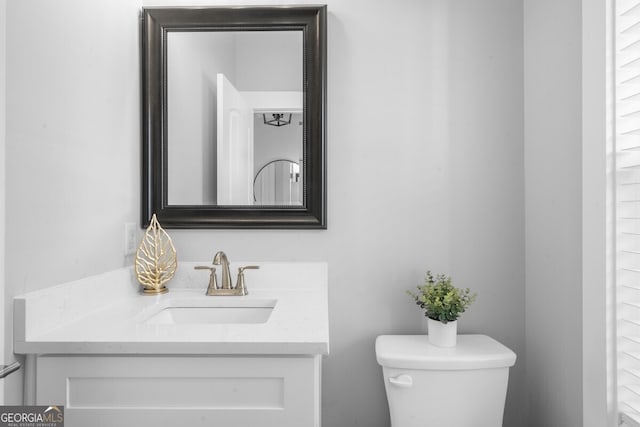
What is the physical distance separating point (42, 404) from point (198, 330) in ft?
1.20

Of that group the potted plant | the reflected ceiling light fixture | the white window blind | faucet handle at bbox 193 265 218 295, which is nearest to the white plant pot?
the potted plant

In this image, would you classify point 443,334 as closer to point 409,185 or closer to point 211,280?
point 409,185

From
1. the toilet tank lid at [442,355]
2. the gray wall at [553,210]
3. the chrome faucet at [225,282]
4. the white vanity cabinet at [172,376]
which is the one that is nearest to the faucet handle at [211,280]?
the chrome faucet at [225,282]

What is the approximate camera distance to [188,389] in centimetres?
92

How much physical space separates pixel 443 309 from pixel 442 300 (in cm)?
4

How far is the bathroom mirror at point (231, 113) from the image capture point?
1544 mm

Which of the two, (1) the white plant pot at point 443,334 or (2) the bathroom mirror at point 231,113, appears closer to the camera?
(1) the white plant pot at point 443,334

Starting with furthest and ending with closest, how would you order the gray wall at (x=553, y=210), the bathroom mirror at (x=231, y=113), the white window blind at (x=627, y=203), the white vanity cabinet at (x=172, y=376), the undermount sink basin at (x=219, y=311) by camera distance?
the bathroom mirror at (x=231, y=113), the undermount sink basin at (x=219, y=311), the gray wall at (x=553, y=210), the white window blind at (x=627, y=203), the white vanity cabinet at (x=172, y=376)

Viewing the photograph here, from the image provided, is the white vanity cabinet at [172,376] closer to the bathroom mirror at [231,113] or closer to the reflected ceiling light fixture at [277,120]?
the bathroom mirror at [231,113]

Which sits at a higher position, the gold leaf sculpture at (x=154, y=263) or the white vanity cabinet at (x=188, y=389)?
the gold leaf sculpture at (x=154, y=263)

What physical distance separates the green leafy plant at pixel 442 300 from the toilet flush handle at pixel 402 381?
0.23 meters

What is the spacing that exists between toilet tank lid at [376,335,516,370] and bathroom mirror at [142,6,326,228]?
0.52 metres

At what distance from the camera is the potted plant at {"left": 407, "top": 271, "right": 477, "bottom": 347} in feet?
4.59

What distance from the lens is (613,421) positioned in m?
1.08
